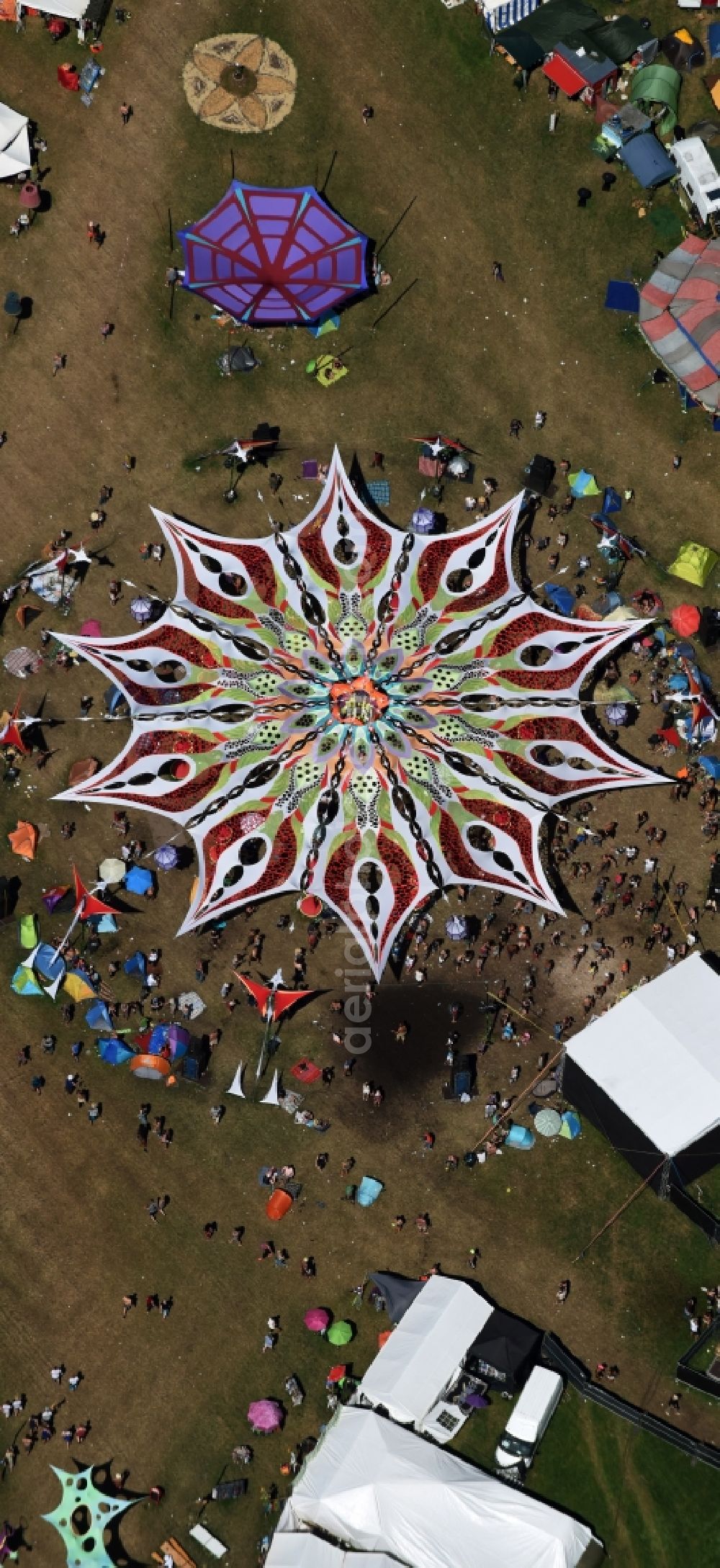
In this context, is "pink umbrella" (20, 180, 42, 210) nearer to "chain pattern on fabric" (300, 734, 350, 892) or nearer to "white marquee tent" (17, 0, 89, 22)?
"white marquee tent" (17, 0, 89, 22)

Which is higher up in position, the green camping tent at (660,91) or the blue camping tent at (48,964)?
the green camping tent at (660,91)

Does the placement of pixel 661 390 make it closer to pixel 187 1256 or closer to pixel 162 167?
pixel 162 167

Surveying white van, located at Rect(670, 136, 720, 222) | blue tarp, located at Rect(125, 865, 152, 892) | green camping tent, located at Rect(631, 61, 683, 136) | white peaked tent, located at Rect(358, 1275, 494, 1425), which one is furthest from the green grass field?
white van, located at Rect(670, 136, 720, 222)

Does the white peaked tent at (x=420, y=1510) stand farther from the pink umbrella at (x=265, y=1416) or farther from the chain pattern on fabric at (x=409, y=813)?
the chain pattern on fabric at (x=409, y=813)

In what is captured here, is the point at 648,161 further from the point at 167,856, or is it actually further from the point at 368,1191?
the point at 368,1191

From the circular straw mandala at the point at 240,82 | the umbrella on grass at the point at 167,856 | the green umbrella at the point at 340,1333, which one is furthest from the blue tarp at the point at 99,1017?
the circular straw mandala at the point at 240,82

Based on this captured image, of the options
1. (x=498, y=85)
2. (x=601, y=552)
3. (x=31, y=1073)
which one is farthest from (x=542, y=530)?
(x=31, y=1073)
